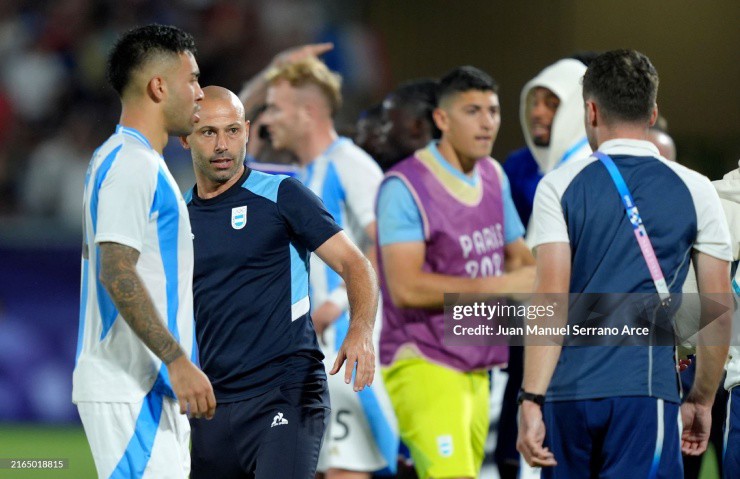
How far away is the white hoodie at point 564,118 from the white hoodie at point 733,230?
1.21 meters

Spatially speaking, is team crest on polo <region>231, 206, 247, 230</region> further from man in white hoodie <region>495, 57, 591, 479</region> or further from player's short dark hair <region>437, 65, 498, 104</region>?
player's short dark hair <region>437, 65, 498, 104</region>

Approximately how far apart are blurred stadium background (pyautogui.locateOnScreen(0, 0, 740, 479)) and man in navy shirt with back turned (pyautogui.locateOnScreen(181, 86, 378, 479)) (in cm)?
628

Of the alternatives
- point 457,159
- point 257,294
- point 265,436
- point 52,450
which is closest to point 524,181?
point 457,159

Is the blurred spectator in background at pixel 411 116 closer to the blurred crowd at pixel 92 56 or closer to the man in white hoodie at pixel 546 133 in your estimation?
the man in white hoodie at pixel 546 133

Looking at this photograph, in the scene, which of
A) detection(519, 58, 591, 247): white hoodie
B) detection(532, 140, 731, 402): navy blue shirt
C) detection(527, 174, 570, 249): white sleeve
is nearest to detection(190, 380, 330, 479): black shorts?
detection(532, 140, 731, 402): navy blue shirt

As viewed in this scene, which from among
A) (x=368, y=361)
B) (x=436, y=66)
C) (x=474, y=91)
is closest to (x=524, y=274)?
(x=474, y=91)

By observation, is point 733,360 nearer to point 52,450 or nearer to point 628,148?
point 628,148

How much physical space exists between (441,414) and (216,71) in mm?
7963

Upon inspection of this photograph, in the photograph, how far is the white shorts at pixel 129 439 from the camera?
3.77 metres

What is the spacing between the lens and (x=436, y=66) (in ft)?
42.8

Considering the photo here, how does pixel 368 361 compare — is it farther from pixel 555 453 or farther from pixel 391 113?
pixel 391 113

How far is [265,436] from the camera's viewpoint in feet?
13.9

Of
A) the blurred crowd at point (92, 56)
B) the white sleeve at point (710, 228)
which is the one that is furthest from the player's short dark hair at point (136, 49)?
the blurred crowd at point (92, 56)

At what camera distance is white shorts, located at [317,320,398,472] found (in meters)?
6.73
